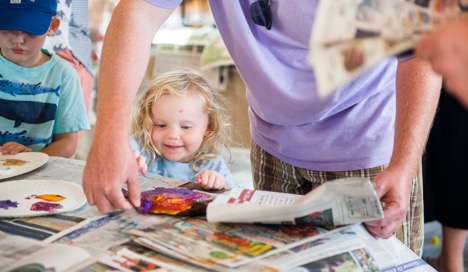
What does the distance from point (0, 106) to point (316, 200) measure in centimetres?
132

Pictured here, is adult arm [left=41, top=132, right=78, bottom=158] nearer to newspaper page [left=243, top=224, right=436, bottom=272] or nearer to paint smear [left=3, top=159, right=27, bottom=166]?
paint smear [left=3, top=159, right=27, bottom=166]

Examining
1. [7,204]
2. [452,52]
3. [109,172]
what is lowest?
[7,204]

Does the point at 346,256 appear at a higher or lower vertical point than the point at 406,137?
lower

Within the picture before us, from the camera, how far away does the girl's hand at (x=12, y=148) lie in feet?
5.84

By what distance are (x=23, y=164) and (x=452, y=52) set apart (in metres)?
1.29

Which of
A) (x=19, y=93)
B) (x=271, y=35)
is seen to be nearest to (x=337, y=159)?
(x=271, y=35)

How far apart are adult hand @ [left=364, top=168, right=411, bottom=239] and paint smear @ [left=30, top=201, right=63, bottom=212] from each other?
2.14ft

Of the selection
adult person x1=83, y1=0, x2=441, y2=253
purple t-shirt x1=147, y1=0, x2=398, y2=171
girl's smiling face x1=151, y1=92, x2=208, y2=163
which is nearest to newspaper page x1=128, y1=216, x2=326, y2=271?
adult person x1=83, y1=0, x2=441, y2=253

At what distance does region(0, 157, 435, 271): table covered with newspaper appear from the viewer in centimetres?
100

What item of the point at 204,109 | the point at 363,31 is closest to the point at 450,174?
the point at 204,109

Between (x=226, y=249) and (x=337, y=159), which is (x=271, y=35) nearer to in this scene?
(x=337, y=159)

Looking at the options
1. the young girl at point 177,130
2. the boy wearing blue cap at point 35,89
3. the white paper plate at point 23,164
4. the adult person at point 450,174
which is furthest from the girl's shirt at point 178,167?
the adult person at point 450,174

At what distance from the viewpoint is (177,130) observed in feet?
5.83

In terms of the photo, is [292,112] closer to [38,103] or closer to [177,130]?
[177,130]
